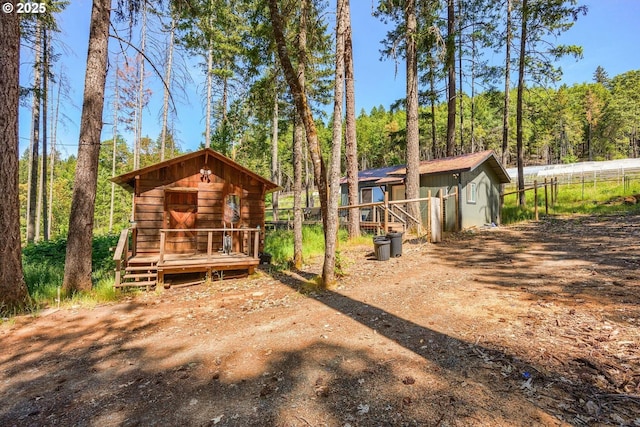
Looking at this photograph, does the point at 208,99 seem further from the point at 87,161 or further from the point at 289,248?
the point at 87,161

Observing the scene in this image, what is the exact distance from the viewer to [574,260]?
702 centimetres

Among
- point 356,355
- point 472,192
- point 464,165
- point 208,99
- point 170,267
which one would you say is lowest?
point 356,355

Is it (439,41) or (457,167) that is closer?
(439,41)

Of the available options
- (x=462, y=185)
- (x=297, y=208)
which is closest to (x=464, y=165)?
(x=462, y=185)

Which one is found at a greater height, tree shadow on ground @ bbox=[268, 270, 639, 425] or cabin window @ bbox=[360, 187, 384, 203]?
cabin window @ bbox=[360, 187, 384, 203]

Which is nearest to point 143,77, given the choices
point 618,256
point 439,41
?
point 439,41

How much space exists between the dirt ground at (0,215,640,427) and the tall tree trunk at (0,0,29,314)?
76 centimetres

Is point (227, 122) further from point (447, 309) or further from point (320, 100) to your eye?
point (447, 309)

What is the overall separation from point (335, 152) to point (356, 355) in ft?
14.4

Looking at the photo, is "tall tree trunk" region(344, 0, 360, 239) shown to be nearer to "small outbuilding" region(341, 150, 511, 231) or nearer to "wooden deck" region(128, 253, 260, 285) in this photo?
"small outbuilding" region(341, 150, 511, 231)

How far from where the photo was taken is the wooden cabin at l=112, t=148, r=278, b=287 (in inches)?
340

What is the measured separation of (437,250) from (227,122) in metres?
15.4

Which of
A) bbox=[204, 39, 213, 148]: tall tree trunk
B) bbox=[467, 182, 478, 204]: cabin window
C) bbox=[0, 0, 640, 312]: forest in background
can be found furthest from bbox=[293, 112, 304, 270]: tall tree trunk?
bbox=[204, 39, 213, 148]: tall tree trunk

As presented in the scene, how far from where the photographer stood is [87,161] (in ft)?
22.0
